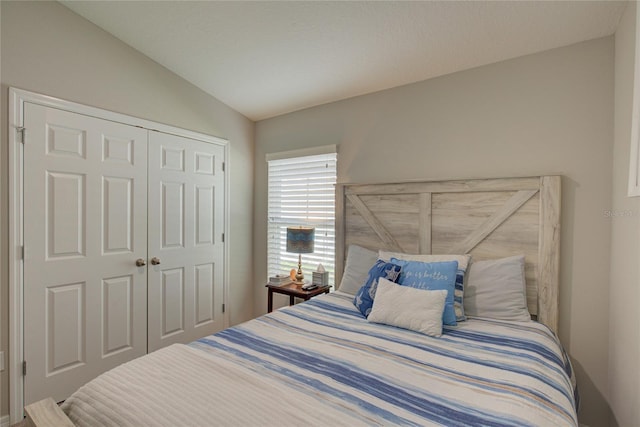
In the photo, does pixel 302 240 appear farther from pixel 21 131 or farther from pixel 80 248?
pixel 21 131

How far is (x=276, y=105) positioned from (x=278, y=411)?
2859 millimetres

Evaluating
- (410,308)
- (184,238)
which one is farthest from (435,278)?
(184,238)

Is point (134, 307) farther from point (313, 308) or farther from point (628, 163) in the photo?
point (628, 163)

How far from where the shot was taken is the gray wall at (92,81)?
6.48 feet

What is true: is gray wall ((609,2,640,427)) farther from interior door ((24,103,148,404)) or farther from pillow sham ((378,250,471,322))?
interior door ((24,103,148,404))

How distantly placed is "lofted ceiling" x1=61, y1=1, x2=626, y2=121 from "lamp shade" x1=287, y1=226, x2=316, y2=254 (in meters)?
1.31

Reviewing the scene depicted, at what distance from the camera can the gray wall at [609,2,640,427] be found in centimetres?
144

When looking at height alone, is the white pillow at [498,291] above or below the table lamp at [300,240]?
below

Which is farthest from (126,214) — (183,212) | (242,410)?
(242,410)

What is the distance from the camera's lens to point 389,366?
4.34 ft

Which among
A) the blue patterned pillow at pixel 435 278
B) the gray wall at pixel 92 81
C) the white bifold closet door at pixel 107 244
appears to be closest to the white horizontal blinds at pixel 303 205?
the gray wall at pixel 92 81

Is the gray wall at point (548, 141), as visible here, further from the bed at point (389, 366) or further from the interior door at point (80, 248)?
the interior door at point (80, 248)

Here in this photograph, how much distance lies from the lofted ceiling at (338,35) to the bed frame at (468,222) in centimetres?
88

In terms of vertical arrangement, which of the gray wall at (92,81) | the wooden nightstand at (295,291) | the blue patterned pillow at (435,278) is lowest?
the wooden nightstand at (295,291)
